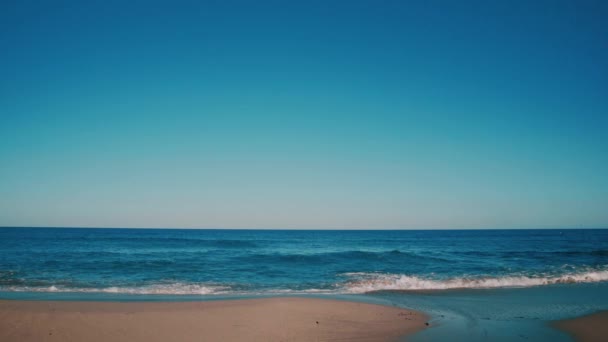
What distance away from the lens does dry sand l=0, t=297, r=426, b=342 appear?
775 centimetres

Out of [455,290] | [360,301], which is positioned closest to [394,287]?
[455,290]

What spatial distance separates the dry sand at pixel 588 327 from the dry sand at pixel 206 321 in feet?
12.2

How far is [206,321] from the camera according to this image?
28.7 ft

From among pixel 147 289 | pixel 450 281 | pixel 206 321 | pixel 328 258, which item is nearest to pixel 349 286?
pixel 450 281

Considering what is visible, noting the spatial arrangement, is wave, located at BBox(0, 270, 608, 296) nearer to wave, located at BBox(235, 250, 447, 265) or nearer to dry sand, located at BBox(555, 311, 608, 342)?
dry sand, located at BBox(555, 311, 608, 342)

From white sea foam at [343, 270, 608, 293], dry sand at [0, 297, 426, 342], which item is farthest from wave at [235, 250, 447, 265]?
dry sand at [0, 297, 426, 342]

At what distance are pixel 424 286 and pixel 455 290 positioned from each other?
1.55 metres

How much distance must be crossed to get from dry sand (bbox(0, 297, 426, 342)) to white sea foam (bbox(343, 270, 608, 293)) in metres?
5.21

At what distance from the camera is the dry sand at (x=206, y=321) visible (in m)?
7.75

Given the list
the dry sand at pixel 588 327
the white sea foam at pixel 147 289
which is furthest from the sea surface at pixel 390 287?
the dry sand at pixel 588 327

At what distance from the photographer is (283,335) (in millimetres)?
7754

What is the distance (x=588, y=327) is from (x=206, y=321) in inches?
417

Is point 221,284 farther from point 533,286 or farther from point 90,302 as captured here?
point 533,286

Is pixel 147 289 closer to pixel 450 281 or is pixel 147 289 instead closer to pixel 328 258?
pixel 450 281
